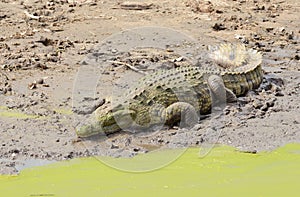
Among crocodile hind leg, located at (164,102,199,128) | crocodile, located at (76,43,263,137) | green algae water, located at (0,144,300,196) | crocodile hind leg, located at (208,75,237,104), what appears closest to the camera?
green algae water, located at (0,144,300,196)

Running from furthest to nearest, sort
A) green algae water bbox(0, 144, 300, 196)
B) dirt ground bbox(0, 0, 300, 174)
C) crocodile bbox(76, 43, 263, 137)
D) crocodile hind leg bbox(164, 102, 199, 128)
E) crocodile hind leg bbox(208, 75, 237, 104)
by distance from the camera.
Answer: crocodile hind leg bbox(208, 75, 237, 104) → crocodile hind leg bbox(164, 102, 199, 128) → crocodile bbox(76, 43, 263, 137) → dirt ground bbox(0, 0, 300, 174) → green algae water bbox(0, 144, 300, 196)

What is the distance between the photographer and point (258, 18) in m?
10.6

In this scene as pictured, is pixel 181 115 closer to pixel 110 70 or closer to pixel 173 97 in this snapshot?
pixel 173 97

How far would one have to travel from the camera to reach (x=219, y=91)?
22.5 feet

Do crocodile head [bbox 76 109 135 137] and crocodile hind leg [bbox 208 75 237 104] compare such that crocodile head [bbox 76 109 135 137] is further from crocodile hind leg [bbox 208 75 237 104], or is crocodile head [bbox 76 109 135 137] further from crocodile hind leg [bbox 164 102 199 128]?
crocodile hind leg [bbox 208 75 237 104]

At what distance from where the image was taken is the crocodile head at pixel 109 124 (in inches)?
237

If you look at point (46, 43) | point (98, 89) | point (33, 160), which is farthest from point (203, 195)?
point (46, 43)

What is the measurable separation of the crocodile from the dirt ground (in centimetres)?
13

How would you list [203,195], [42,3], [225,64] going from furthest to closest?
1. [42,3]
2. [225,64]
3. [203,195]

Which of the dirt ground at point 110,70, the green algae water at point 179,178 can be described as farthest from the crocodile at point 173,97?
the green algae water at point 179,178

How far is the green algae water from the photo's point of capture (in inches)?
190

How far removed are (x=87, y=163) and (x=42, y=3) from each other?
6491 millimetres

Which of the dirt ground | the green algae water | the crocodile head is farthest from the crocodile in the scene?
the green algae water

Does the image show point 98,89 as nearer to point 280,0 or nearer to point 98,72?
point 98,72
